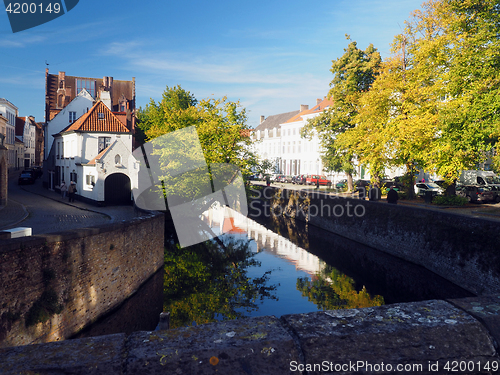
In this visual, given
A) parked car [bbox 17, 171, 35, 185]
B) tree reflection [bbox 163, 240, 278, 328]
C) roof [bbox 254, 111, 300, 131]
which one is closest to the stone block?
tree reflection [bbox 163, 240, 278, 328]

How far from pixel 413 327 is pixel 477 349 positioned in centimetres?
30

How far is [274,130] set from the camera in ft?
261

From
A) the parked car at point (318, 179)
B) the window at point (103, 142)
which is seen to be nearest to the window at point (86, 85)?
the window at point (103, 142)

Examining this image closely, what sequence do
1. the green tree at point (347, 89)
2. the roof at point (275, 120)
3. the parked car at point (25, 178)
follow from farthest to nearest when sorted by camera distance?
the roof at point (275, 120), the parked car at point (25, 178), the green tree at point (347, 89)

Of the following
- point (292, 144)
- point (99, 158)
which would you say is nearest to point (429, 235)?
point (99, 158)

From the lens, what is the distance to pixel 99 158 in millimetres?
27031

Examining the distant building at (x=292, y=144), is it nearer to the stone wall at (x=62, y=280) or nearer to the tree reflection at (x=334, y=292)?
the tree reflection at (x=334, y=292)

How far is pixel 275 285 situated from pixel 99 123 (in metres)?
21.7

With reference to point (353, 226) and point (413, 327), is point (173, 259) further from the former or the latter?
point (413, 327)

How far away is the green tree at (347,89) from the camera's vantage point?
108ft

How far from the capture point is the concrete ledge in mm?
1729

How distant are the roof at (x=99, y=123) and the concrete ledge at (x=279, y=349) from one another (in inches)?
1206

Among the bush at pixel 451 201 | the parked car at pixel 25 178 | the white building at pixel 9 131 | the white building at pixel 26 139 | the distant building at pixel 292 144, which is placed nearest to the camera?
the bush at pixel 451 201

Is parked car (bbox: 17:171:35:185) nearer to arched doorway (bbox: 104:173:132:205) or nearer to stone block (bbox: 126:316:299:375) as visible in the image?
arched doorway (bbox: 104:173:132:205)
